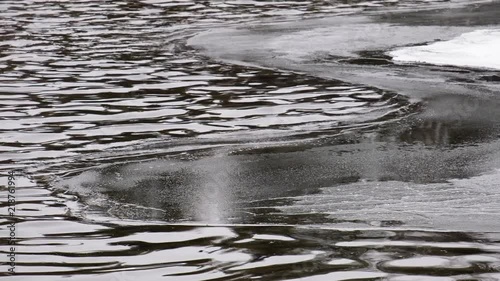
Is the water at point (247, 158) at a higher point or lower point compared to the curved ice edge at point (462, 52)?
higher

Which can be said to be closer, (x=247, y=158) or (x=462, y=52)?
(x=247, y=158)

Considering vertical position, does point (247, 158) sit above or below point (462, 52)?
above

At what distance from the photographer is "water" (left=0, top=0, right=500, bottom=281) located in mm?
5895

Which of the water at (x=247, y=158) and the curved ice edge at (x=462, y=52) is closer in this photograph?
the water at (x=247, y=158)

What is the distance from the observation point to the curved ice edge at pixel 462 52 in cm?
1361

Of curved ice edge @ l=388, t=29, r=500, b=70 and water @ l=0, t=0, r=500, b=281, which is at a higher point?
water @ l=0, t=0, r=500, b=281

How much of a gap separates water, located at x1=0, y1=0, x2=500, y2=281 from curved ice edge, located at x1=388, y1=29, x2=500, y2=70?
1.13ft

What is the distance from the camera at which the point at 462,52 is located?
14414mm

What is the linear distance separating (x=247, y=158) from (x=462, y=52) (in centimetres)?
674

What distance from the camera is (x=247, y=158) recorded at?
852cm

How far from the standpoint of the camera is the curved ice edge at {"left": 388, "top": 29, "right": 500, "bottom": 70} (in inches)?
536

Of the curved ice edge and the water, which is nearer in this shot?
the water

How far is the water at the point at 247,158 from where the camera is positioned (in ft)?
19.3

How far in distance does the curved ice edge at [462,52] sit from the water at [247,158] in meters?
0.34
